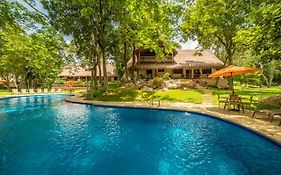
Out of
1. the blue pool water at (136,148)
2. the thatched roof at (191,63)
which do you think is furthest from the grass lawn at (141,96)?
the thatched roof at (191,63)

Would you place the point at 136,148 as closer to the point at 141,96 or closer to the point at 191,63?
the point at 141,96

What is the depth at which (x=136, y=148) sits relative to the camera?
331 inches

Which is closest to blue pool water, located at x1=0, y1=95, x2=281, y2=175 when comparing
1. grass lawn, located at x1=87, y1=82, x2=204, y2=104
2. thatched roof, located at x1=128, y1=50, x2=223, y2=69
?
grass lawn, located at x1=87, y1=82, x2=204, y2=104

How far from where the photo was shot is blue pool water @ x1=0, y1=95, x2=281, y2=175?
6.49m

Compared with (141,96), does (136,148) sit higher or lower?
lower

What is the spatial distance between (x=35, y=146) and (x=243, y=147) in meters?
8.55

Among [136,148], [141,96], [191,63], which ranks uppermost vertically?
[191,63]

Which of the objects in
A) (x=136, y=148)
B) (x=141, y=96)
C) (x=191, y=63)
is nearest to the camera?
(x=136, y=148)

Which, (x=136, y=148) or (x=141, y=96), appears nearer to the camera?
(x=136, y=148)

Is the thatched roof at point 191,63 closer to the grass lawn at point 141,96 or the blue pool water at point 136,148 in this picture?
the grass lawn at point 141,96

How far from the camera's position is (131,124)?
1259 centimetres

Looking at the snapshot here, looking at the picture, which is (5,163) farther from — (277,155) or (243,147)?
(277,155)

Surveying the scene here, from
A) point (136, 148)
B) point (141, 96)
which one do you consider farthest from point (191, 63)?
point (136, 148)

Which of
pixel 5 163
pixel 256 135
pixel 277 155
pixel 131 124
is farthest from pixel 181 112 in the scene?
pixel 5 163
